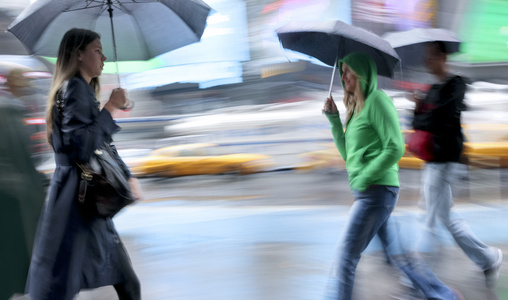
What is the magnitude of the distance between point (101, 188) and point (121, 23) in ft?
4.07

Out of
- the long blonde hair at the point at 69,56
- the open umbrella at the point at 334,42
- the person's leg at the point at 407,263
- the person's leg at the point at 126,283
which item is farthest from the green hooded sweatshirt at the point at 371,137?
the long blonde hair at the point at 69,56

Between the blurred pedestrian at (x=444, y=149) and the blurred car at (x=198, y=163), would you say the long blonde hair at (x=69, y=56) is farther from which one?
the blurred car at (x=198, y=163)

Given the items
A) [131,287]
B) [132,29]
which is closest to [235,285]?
[131,287]

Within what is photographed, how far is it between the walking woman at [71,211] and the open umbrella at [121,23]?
22.2 inches

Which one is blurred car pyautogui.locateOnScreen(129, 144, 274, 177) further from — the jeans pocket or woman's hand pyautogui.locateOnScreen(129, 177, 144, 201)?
woman's hand pyautogui.locateOnScreen(129, 177, 144, 201)

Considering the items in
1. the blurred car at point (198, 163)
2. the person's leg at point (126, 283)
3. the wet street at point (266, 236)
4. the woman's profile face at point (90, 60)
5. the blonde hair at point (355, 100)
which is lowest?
the blurred car at point (198, 163)

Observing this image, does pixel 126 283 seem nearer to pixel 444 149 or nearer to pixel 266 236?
pixel 444 149

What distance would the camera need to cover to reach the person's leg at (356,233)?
303cm

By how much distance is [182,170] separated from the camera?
9.88 meters

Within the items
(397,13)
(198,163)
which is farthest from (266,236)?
(397,13)

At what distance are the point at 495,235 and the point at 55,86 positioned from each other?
14.6ft

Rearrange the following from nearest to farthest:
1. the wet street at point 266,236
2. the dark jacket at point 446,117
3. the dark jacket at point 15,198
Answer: the dark jacket at point 15,198
the dark jacket at point 446,117
the wet street at point 266,236

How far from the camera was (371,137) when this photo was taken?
306 cm

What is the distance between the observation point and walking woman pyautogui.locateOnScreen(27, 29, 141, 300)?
104 inches
